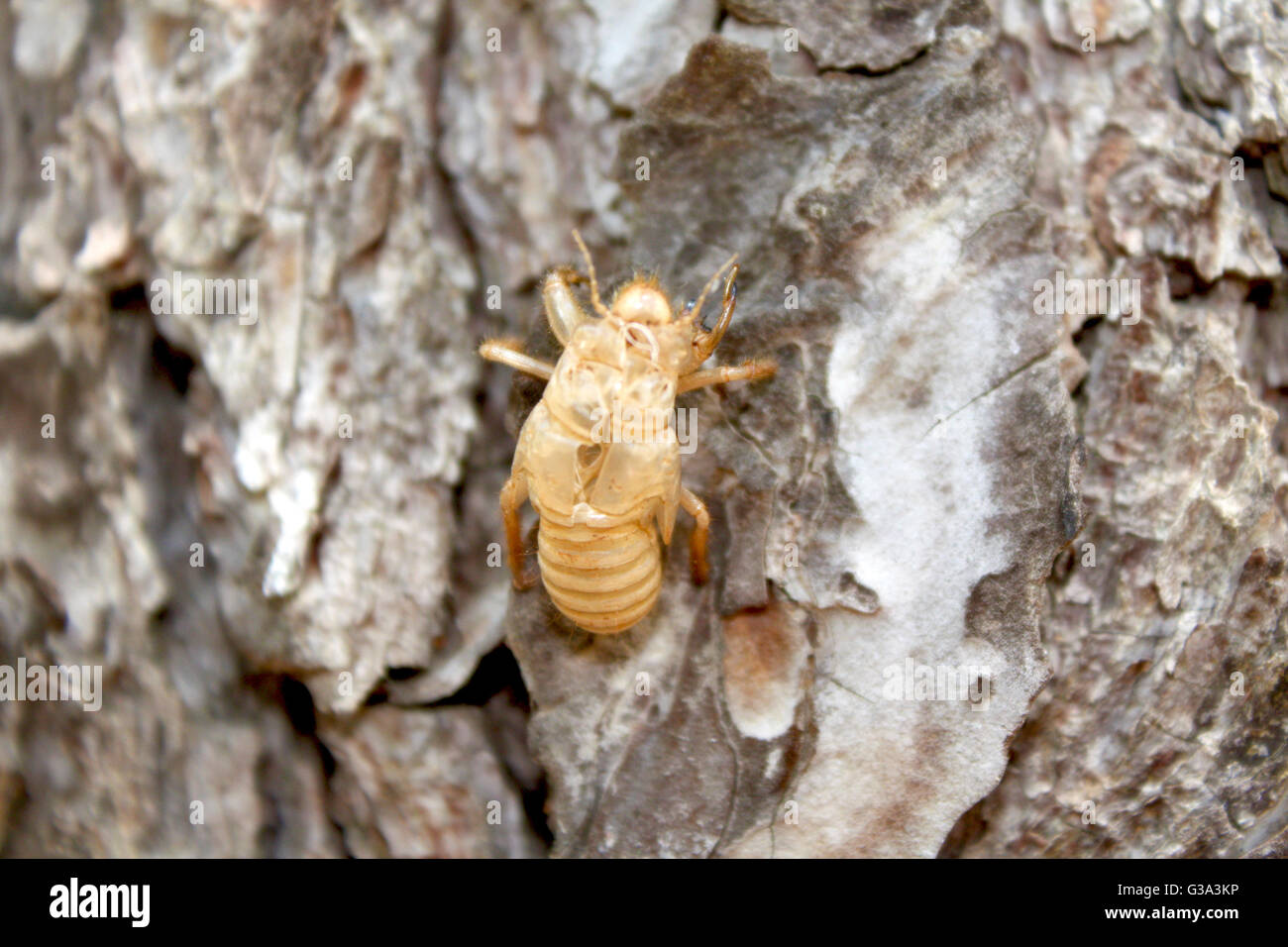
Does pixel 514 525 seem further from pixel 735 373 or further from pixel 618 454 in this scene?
pixel 735 373

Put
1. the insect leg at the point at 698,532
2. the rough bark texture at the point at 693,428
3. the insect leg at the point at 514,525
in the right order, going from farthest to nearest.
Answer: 1. the insect leg at the point at 514,525
2. the insect leg at the point at 698,532
3. the rough bark texture at the point at 693,428

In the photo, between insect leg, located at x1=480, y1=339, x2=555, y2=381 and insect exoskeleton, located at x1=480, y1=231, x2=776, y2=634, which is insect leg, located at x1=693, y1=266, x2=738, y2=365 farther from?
insect leg, located at x1=480, y1=339, x2=555, y2=381

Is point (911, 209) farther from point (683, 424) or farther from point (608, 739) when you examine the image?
point (608, 739)

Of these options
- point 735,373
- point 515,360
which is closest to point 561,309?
point 515,360

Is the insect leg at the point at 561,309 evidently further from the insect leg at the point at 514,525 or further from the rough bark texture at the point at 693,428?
the insect leg at the point at 514,525

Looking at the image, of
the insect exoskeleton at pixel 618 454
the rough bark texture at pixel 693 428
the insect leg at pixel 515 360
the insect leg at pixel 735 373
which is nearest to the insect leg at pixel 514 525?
the insect exoskeleton at pixel 618 454

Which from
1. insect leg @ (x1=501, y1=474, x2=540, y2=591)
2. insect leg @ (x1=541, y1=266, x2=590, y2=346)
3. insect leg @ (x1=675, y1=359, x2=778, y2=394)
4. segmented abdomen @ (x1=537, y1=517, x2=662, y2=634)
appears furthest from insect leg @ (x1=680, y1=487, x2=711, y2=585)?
insect leg @ (x1=541, y1=266, x2=590, y2=346)
